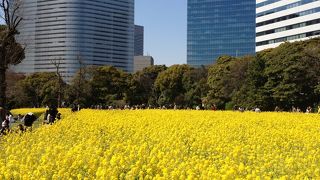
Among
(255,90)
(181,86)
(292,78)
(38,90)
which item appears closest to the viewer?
(292,78)

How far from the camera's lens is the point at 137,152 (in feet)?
25.0

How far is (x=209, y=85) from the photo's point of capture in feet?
182

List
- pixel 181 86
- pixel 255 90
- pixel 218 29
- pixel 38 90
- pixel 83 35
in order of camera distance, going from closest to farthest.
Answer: pixel 255 90 → pixel 38 90 → pixel 181 86 → pixel 83 35 → pixel 218 29

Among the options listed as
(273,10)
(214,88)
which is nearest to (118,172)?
(214,88)

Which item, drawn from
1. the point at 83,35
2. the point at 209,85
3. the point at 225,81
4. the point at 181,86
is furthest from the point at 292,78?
the point at 83,35

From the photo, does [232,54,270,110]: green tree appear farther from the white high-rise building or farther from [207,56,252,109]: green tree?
the white high-rise building

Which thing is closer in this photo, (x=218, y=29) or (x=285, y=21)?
(x=285, y=21)

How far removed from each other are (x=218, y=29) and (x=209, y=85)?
243ft

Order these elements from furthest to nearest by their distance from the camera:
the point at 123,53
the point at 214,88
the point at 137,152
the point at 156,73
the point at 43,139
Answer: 1. the point at 123,53
2. the point at 156,73
3. the point at 214,88
4. the point at 43,139
5. the point at 137,152

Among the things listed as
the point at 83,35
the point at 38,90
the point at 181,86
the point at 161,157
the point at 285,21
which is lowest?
the point at 161,157

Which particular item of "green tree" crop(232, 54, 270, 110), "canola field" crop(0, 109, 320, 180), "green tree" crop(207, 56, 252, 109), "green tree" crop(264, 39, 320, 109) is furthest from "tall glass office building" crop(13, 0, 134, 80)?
"canola field" crop(0, 109, 320, 180)

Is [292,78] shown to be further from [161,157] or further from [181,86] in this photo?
[161,157]

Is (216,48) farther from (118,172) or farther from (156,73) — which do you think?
(118,172)

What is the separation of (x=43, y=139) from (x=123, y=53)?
3910 inches
